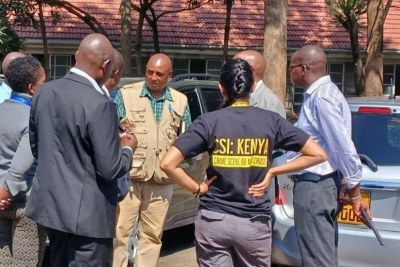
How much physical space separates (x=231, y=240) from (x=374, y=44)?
1102cm

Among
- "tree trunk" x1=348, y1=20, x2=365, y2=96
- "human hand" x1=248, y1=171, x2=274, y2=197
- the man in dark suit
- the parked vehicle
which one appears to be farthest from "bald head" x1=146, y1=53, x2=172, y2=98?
"tree trunk" x1=348, y1=20, x2=365, y2=96

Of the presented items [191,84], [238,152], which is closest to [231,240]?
[238,152]

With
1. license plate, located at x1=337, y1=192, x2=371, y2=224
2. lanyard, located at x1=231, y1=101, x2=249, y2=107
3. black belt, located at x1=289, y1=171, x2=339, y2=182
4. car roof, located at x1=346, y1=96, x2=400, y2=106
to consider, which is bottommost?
license plate, located at x1=337, y1=192, x2=371, y2=224

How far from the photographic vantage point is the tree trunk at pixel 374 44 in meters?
14.5

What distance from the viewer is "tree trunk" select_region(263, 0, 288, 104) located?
9.23 m

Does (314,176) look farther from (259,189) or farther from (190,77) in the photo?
(190,77)

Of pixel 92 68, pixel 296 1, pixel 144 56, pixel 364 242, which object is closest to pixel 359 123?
pixel 364 242

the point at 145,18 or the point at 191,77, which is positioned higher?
the point at 145,18

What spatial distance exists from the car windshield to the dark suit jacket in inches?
95.2

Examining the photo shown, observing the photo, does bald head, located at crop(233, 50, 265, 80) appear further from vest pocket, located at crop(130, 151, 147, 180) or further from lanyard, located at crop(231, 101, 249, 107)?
lanyard, located at crop(231, 101, 249, 107)

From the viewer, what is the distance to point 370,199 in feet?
18.3

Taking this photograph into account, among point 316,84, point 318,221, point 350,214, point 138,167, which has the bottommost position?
point 350,214

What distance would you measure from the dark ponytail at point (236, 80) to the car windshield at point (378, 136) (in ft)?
5.94

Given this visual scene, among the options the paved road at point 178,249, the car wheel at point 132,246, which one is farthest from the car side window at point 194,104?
the car wheel at point 132,246
